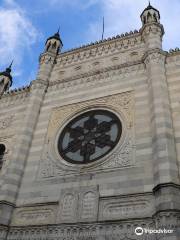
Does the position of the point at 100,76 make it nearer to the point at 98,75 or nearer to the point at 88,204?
the point at 98,75

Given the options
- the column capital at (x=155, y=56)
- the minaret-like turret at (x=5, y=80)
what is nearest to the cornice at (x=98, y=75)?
the column capital at (x=155, y=56)

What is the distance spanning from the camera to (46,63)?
15.2 m

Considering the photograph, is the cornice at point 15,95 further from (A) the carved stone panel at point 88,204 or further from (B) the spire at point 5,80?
(A) the carved stone panel at point 88,204

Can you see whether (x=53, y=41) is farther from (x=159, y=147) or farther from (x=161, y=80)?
(x=159, y=147)

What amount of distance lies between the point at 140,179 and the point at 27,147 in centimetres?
480

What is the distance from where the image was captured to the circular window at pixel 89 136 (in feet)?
34.1

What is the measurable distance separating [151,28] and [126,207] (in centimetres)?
845

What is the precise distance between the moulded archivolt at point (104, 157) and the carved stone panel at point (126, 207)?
117 cm

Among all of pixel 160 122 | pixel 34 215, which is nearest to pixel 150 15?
pixel 160 122

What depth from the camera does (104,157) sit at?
32.7 ft

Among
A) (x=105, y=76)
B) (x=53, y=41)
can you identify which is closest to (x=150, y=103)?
(x=105, y=76)

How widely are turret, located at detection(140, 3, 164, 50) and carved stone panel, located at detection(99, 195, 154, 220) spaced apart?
6610 millimetres

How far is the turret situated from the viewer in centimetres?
1273

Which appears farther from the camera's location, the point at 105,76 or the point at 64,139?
the point at 105,76
